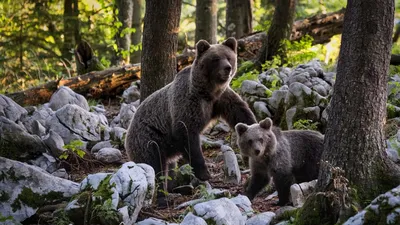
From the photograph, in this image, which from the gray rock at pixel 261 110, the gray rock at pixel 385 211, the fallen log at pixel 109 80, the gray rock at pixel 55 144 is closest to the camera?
the gray rock at pixel 385 211

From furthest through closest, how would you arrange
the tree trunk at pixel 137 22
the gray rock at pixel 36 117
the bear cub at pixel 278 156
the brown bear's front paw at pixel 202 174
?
the tree trunk at pixel 137 22, the gray rock at pixel 36 117, the brown bear's front paw at pixel 202 174, the bear cub at pixel 278 156

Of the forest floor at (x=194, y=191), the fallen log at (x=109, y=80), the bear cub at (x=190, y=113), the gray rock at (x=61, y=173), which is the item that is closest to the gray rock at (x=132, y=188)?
the forest floor at (x=194, y=191)

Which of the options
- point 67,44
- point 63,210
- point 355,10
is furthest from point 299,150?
point 67,44

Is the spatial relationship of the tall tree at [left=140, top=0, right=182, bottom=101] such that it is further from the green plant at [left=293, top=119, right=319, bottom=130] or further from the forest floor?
the green plant at [left=293, top=119, right=319, bottom=130]

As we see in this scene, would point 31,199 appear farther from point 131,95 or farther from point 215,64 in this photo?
point 131,95

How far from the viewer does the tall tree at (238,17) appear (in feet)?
47.6

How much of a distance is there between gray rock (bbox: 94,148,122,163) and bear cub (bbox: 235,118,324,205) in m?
2.70

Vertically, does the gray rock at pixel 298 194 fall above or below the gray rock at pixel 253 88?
below

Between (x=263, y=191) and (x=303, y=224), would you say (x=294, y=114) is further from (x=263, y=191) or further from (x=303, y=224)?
(x=303, y=224)

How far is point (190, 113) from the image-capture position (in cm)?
745

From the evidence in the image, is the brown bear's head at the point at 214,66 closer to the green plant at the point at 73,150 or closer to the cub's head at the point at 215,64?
the cub's head at the point at 215,64

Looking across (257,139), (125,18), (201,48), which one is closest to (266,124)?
(257,139)

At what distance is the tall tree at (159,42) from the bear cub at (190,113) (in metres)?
1.27

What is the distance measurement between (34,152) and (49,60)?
→ 1107 cm
